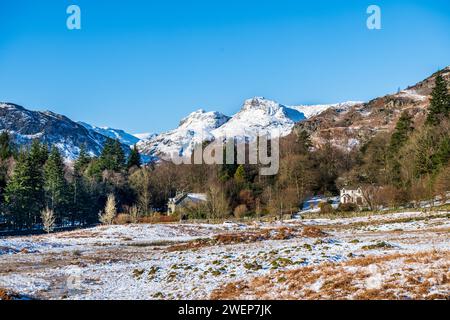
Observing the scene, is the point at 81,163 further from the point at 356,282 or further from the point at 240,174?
the point at 356,282

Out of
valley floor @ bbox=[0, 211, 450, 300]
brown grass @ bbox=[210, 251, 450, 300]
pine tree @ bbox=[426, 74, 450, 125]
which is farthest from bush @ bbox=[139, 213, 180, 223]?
brown grass @ bbox=[210, 251, 450, 300]

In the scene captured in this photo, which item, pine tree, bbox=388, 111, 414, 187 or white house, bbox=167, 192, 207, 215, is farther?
white house, bbox=167, 192, 207, 215

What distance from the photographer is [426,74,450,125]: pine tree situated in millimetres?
78500

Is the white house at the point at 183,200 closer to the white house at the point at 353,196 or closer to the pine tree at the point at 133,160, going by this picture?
the white house at the point at 353,196

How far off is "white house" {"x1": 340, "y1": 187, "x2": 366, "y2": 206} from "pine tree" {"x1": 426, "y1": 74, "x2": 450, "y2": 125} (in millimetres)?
19563

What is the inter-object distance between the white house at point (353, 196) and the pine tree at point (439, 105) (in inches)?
770

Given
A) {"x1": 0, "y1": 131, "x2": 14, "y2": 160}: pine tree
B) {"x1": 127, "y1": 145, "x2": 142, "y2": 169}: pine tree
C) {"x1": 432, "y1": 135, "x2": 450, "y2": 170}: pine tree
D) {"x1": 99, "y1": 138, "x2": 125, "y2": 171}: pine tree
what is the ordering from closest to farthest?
{"x1": 432, "y1": 135, "x2": 450, "y2": 170}: pine tree < {"x1": 0, "y1": 131, "x2": 14, "y2": 160}: pine tree < {"x1": 99, "y1": 138, "x2": 125, "y2": 171}: pine tree < {"x1": 127, "y1": 145, "x2": 142, "y2": 169}: pine tree

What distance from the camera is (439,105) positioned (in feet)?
265

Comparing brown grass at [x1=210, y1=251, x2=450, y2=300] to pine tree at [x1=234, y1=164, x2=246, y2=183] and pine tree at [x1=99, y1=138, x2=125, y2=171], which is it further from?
pine tree at [x1=99, y1=138, x2=125, y2=171]

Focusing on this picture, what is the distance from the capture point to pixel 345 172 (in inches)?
3866

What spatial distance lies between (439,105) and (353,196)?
25.6m

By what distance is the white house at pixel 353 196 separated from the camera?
73012 mm

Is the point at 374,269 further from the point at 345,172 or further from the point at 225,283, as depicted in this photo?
the point at 345,172
